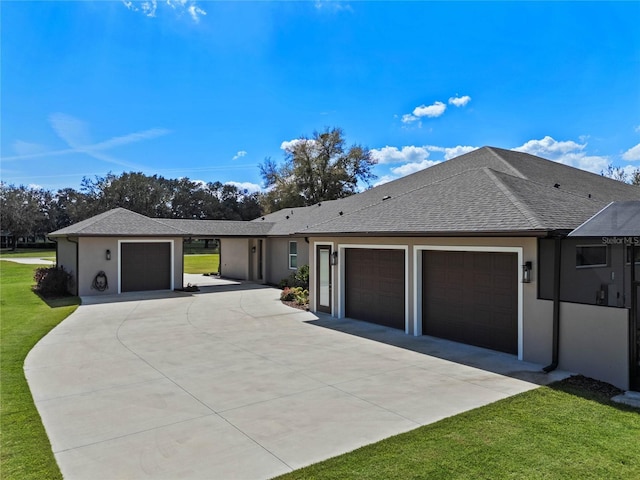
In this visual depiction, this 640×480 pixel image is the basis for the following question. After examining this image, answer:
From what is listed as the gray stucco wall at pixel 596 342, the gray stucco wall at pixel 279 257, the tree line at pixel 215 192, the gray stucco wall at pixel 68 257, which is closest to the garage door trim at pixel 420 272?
the gray stucco wall at pixel 596 342

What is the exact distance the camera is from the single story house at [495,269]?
7.04 m

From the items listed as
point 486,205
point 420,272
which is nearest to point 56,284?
point 420,272

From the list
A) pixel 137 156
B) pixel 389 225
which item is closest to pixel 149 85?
pixel 389 225

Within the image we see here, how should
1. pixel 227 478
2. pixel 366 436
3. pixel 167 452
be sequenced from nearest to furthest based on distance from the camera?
pixel 227 478, pixel 167 452, pixel 366 436

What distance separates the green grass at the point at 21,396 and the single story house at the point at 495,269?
358 centimetres

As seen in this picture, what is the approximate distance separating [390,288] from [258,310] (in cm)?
510

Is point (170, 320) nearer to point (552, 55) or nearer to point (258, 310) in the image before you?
point (258, 310)

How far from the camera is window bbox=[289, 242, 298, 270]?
20.4 metres

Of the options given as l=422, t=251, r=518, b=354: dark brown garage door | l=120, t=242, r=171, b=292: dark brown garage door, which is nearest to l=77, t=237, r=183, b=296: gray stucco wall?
l=120, t=242, r=171, b=292: dark brown garage door

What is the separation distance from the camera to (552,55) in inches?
610

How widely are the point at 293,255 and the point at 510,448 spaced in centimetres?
1664

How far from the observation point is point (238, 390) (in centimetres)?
634

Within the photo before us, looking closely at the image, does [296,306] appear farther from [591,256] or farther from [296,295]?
[591,256]

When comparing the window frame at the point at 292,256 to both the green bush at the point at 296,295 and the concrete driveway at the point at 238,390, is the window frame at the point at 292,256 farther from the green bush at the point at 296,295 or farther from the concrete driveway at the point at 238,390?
the concrete driveway at the point at 238,390
